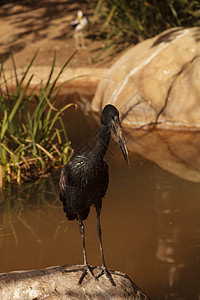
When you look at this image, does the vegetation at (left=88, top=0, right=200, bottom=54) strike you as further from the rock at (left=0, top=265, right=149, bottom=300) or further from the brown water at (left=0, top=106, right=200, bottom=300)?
the rock at (left=0, top=265, right=149, bottom=300)

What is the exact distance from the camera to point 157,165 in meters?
6.36

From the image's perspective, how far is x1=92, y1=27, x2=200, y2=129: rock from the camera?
7.58 metres

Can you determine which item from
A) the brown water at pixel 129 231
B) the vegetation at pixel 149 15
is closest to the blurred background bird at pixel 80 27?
the vegetation at pixel 149 15

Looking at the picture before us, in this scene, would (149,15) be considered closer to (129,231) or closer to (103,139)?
(129,231)

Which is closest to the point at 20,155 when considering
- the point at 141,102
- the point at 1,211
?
the point at 1,211

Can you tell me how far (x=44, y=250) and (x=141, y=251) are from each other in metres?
0.91

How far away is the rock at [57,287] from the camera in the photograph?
319 cm

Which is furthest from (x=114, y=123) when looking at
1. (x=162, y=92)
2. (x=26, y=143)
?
(x=162, y=92)

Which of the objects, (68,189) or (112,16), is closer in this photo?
(68,189)

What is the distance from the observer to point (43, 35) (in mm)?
11820

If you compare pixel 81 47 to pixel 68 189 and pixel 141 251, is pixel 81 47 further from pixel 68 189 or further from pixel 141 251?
pixel 68 189

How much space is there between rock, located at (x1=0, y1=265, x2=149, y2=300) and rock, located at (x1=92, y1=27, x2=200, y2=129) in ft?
14.9

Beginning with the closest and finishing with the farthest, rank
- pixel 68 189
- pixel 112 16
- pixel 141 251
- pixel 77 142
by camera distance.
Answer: pixel 68 189 → pixel 141 251 → pixel 77 142 → pixel 112 16

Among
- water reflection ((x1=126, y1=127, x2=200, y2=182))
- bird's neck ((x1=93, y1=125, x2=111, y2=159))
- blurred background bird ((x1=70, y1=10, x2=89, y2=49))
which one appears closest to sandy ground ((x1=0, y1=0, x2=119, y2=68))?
blurred background bird ((x1=70, y1=10, x2=89, y2=49))
